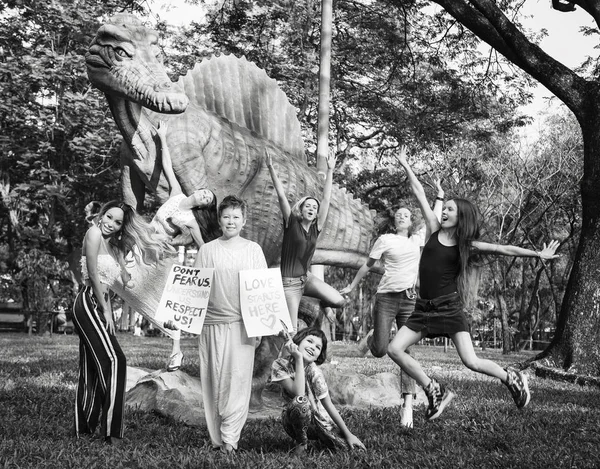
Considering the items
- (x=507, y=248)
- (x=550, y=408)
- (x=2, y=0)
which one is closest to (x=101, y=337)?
(x=507, y=248)

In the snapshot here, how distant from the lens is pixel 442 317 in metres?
5.29

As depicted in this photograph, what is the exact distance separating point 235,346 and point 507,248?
2.06 meters

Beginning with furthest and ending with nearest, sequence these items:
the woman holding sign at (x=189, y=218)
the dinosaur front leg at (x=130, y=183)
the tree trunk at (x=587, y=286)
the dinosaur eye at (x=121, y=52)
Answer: the tree trunk at (x=587, y=286) < the dinosaur front leg at (x=130, y=183) < the dinosaur eye at (x=121, y=52) < the woman holding sign at (x=189, y=218)

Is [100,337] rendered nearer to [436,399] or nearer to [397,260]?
[436,399]

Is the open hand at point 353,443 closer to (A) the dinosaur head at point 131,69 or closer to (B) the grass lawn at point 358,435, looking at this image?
(B) the grass lawn at point 358,435

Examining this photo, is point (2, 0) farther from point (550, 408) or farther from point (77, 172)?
point (550, 408)

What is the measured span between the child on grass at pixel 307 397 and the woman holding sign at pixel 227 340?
257mm

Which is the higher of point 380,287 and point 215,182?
point 215,182

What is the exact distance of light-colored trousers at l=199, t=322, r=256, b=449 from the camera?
441cm

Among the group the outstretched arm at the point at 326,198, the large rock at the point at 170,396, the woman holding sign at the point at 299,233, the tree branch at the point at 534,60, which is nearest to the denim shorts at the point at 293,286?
the woman holding sign at the point at 299,233

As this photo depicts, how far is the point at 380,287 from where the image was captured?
629 centimetres

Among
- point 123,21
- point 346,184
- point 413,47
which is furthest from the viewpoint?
point 346,184

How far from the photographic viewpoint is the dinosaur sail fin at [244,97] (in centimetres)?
705

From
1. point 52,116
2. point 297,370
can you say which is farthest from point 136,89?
point 52,116
